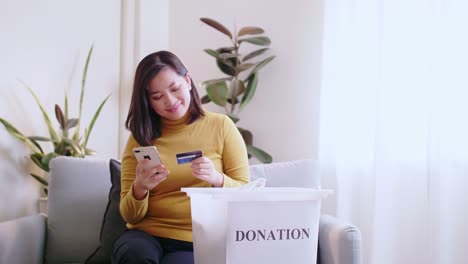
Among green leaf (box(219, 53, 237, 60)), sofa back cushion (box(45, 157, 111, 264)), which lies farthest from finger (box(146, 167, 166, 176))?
green leaf (box(219, 53, 237, 60))

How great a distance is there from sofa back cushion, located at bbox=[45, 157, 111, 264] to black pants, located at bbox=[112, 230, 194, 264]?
1.24ft

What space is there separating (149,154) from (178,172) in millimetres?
201

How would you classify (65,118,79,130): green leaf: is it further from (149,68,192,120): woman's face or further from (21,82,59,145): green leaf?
(149,68,192,120): woman's face

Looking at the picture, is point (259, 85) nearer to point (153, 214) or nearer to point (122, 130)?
point (122, 130)

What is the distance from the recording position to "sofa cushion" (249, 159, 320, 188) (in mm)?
1875

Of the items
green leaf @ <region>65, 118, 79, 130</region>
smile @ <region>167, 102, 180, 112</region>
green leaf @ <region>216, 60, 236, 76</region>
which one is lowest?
green leaf @ <region>65, 118, 79, 130</region>

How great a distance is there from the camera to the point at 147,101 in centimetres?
165

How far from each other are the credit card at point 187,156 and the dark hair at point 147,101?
0.98ft

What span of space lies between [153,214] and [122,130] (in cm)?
123

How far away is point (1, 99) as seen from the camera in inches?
88.7

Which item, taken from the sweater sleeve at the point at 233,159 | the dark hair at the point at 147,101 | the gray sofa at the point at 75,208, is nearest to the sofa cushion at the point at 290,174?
the gray sofa at the point at 75,208

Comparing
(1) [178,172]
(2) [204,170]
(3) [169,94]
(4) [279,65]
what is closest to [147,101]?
(3) [169,94]

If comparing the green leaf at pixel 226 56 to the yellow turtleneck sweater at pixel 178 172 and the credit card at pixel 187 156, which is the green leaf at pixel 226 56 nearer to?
the yellow turtleneck sweater at pixel 178 172

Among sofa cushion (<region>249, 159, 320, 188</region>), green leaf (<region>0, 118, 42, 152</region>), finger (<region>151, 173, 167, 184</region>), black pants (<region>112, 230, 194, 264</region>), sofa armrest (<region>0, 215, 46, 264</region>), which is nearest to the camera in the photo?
black pants (<region>112, 230, 194, 264</region>)
